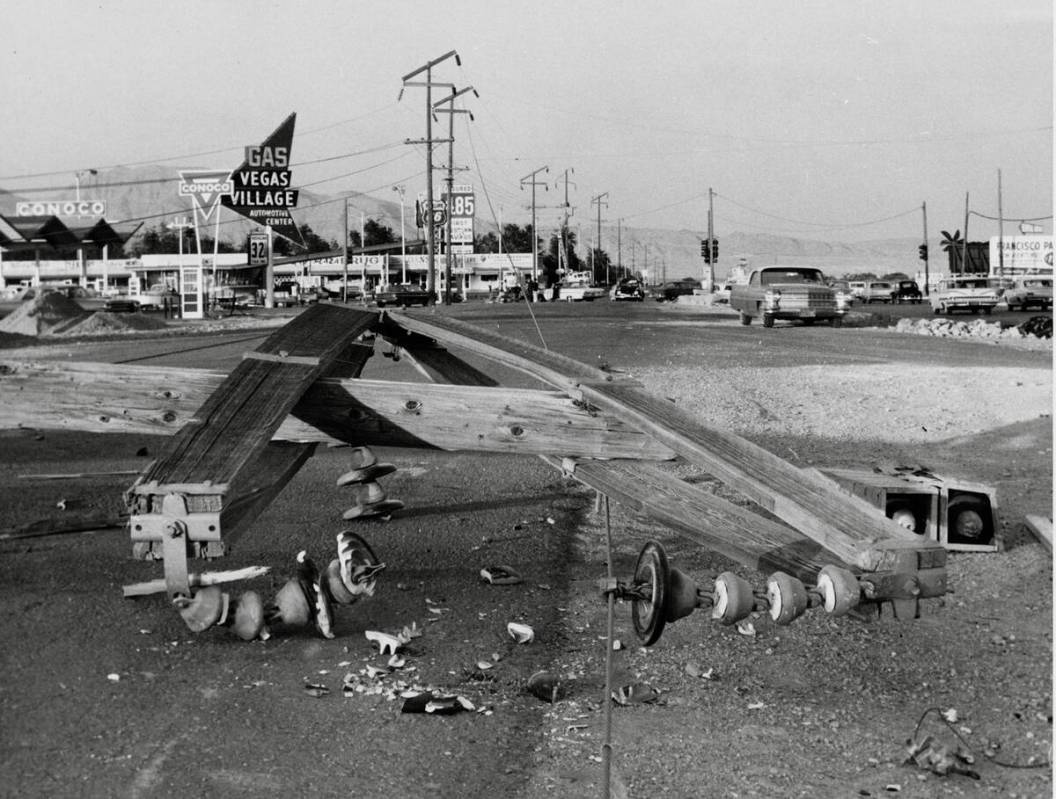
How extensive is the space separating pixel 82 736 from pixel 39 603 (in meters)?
1.77

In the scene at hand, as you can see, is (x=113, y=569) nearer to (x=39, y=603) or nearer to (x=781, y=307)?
(x=39, y=603)

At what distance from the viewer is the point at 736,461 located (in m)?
4.05

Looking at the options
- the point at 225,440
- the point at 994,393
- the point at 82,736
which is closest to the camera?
the point at 225,440

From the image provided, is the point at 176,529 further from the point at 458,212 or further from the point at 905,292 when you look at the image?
the point at 458,212

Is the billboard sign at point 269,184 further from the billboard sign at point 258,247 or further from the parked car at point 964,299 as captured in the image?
the parked car at point 964,299

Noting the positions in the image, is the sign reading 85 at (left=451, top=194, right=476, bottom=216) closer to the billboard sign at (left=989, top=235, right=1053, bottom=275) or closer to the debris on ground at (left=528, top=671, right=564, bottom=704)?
the billboard sign at (left=989, top=235, right=1053, bottom=275)

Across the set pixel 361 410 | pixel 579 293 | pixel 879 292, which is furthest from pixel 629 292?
pixel 361 410

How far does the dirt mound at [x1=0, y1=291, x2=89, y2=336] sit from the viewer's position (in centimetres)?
3997

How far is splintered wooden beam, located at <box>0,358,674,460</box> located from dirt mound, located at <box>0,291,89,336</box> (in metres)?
35.8

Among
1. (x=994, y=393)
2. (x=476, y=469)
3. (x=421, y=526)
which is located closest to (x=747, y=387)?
(x=994, y=393)

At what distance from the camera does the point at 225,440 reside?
3.99 metres

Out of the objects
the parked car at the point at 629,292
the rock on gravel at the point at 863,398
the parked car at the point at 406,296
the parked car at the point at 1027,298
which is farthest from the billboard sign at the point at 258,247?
the rock on gravel at the point at 863,398

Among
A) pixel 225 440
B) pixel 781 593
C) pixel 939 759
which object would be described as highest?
pixel 225 440

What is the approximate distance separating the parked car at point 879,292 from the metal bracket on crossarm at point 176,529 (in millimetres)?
72626
